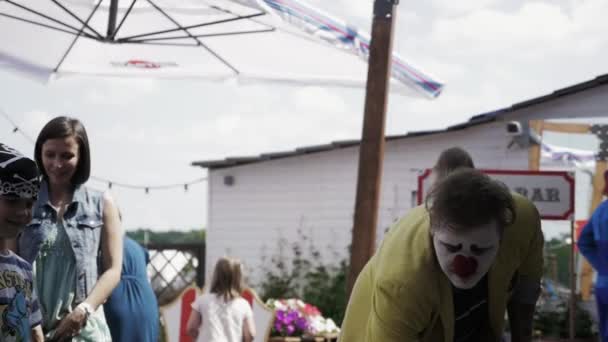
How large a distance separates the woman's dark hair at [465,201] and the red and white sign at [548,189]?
24.1ft

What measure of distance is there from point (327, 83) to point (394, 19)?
6.94 ft

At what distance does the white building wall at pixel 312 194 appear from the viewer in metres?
17.2

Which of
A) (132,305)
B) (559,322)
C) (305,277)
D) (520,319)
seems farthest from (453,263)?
(305,277)

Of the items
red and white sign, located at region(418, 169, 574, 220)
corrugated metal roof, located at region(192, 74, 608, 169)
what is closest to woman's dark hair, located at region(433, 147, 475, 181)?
red and white sign, located at region(418, 169, 574, 220)

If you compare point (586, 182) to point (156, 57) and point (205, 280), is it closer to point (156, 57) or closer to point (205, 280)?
point (205, 280)

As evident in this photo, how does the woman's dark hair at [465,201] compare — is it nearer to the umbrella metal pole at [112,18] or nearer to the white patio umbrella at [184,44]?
the white patio umbrella at [184,44]

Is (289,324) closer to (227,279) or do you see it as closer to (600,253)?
(227,279)

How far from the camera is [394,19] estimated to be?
8141mm

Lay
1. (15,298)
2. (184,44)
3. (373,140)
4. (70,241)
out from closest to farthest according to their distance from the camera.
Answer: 1. (15,298)
2. (70,241)
3. (373,140)
4. (184,44)

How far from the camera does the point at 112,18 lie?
371 inches

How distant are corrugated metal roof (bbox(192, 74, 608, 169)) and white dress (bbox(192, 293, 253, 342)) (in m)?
7.56

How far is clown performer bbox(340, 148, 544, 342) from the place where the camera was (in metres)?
3.09

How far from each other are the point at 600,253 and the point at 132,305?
3.66 m

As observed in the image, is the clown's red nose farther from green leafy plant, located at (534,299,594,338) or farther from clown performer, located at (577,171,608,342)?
green leafy plant, located at (534,299,594,338)
